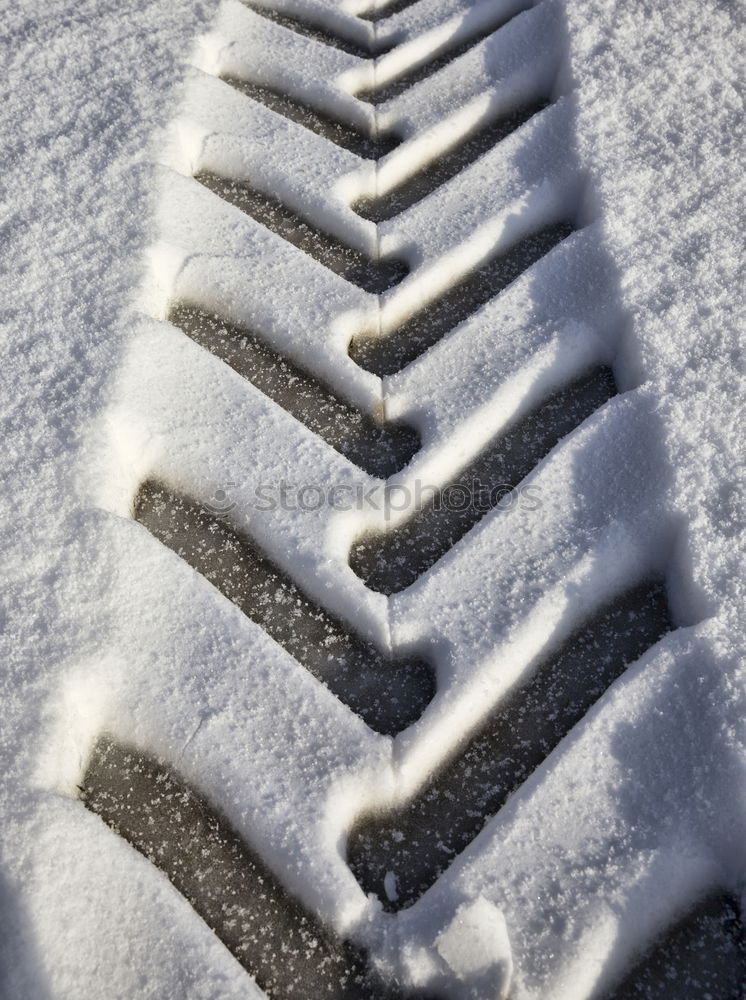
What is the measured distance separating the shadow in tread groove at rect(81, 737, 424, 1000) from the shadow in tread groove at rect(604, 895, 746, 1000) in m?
0.20

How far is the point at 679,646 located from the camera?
2.82 feet

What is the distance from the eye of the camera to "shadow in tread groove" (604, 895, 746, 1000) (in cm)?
72

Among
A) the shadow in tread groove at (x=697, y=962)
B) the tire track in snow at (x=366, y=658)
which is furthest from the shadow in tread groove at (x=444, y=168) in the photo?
the shadow in tread groove at (x=697, y=962)

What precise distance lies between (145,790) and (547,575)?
0.44 metres

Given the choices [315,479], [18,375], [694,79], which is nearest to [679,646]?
[315,479]

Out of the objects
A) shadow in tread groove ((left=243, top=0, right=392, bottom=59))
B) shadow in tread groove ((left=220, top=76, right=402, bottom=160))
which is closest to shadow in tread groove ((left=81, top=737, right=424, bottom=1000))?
shadow in tread groove ((left=220, top=76, right=402, bottom=160))

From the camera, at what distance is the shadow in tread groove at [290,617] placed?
880 mm

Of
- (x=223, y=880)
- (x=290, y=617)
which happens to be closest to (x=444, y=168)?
(x=290, y=617)

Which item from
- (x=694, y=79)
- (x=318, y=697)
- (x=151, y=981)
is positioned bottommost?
(x=151, y=981)

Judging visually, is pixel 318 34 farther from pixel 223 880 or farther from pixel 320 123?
pixel 223 880

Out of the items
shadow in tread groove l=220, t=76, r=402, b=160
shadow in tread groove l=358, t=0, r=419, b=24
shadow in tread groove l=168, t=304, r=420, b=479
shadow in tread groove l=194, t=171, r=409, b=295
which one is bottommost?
shadow in tread groove l=168, t=304, r=420, b=479

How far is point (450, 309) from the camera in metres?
1.19

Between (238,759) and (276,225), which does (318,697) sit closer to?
(238,759)

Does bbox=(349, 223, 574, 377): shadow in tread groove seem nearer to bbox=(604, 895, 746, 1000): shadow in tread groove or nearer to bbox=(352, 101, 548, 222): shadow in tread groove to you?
bbox=(352, 101, 548, 222): shadow in tread groove
